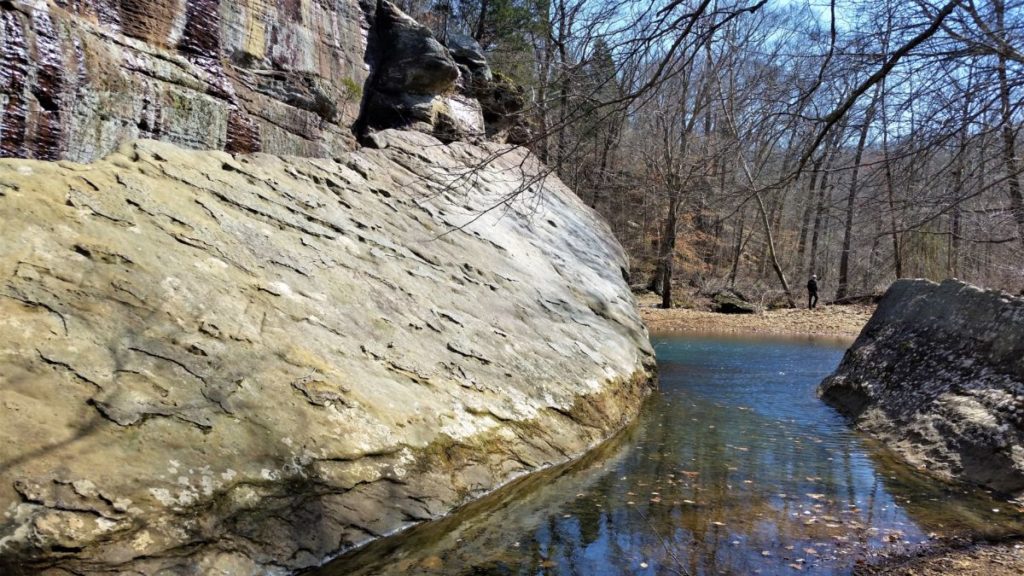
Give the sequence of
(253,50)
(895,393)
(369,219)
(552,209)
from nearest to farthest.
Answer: (369,219), (895,393), (253,50), (552,209)

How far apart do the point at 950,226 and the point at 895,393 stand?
6.55ft

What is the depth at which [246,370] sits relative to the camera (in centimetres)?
362

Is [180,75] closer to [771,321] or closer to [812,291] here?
[771,321]

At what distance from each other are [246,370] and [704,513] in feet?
9.41

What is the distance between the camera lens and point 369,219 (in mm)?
6289

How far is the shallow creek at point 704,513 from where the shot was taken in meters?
3.37

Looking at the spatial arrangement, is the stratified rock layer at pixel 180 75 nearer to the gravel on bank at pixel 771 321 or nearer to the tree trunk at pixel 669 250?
the gravel on bank at pixel 771 321

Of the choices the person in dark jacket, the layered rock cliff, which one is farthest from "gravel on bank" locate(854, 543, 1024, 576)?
the person in dark jacket

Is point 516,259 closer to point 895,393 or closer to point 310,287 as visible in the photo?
point 310,287

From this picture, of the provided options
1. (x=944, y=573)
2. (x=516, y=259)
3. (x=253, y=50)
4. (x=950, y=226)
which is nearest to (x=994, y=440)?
(x=950, y=226)

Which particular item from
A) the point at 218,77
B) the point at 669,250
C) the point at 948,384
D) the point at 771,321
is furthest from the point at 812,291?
the point at 218,77

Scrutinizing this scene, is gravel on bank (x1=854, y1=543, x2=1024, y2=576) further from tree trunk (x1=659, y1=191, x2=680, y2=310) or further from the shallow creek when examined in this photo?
tree trunk (x1=659, y1=191, x2=680, y2=310)

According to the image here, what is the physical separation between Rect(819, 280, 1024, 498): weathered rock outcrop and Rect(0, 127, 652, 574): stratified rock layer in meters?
2.64

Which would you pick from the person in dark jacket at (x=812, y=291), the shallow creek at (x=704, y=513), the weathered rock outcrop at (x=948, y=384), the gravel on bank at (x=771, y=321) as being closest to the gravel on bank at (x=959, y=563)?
the shallow creek at (x=704, y=513)
